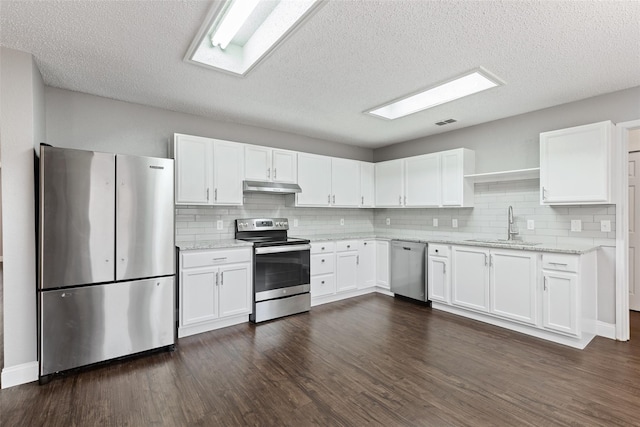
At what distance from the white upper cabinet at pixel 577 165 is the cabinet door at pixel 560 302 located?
0.83 m

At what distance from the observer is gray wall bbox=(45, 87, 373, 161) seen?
3127 millimetres

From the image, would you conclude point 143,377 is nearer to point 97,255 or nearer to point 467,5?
point 97,255

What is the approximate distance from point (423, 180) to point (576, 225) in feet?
6.21

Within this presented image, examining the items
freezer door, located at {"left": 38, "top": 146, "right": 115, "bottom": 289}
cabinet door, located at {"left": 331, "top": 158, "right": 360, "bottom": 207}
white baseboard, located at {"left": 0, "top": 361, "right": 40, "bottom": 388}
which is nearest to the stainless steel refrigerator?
freezer door, located at {"left": 38, "top": 146, "right": 115, "bottom": 289}

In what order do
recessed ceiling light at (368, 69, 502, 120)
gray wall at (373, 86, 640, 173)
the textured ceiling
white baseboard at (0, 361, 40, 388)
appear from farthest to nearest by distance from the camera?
1. gray wall at (373, 86, 640, 173)
2. recessed ceiling light at (368, 69, 502, 120)
3. white baseboard at (0, 361, 40, 388)
4. the textured ceiling

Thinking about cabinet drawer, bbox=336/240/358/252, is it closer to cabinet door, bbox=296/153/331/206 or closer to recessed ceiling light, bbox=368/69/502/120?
cabinet door, bbox=296/153/331/206

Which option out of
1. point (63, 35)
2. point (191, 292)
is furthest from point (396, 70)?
point (191, 292)

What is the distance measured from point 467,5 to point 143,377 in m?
3.51

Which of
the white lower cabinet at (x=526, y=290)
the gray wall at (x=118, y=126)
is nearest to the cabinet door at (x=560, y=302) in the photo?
the white lower cabinet at (x=526, y=290)

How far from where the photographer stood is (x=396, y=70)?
2.70 m

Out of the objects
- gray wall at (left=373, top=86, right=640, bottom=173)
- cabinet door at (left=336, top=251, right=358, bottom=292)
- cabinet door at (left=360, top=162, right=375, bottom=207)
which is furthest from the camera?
cabinet door at (left=360, top=162, right=375, bottom=207)

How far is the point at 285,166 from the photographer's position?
4398 mm

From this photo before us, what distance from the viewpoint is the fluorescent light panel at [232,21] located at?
6.59 ft

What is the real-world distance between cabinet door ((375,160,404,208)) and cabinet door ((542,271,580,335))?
91.2 inches
